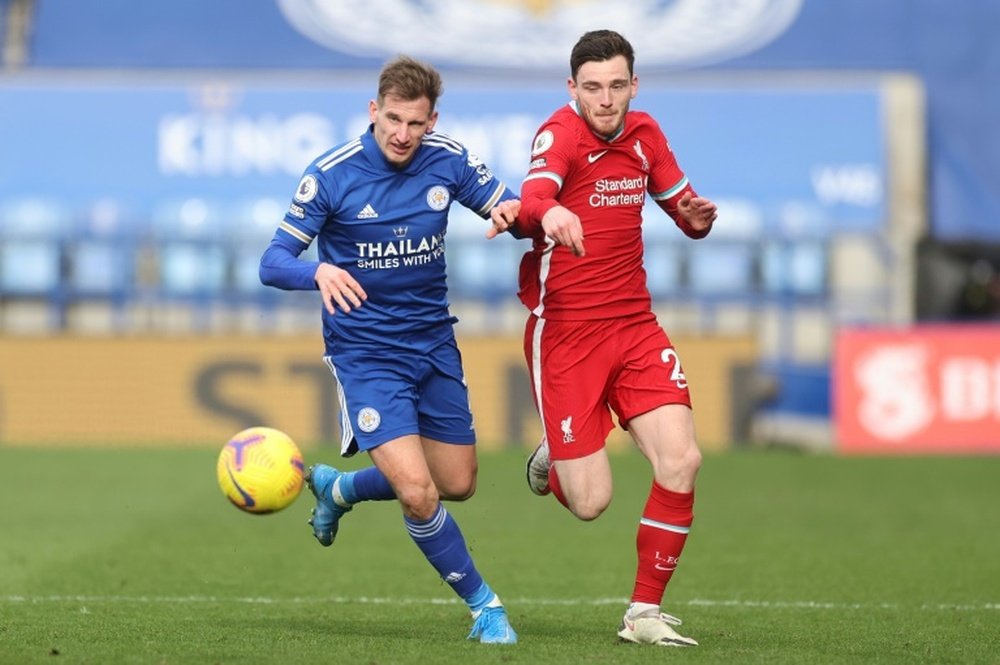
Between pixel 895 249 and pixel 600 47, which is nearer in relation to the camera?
pixel 600 47

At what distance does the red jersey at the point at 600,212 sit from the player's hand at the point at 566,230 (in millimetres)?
494

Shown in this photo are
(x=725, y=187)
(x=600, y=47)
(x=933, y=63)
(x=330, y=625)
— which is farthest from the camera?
(x=933, y=63)

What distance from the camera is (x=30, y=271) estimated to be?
22.4 m

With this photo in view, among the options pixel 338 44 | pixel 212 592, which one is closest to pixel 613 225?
pixel 212 592

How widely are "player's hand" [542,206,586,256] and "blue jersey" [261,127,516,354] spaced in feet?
2.43

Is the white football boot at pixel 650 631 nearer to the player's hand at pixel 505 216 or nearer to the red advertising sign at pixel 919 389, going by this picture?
the player's hand at pixel 505 216

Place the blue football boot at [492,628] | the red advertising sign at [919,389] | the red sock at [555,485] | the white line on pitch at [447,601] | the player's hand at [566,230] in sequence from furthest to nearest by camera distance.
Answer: the red advertising sign at [919,389]
the white line on pitch at [447,601]
the red sock at [555,485]
the blue football boot at [492,628]
the player's hand at [566,230]

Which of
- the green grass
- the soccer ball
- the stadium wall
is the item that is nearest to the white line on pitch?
the green grass

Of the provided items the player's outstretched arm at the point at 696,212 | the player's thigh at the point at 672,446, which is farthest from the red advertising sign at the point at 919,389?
the player's thigh at the point at 672,446

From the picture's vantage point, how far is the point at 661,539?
726 centimetres

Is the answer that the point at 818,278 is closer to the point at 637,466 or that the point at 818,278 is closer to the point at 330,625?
the point at 637,466

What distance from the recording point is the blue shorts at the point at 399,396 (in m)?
7.23

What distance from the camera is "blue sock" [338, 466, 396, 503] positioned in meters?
7.72

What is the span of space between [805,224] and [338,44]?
8.39 metres
